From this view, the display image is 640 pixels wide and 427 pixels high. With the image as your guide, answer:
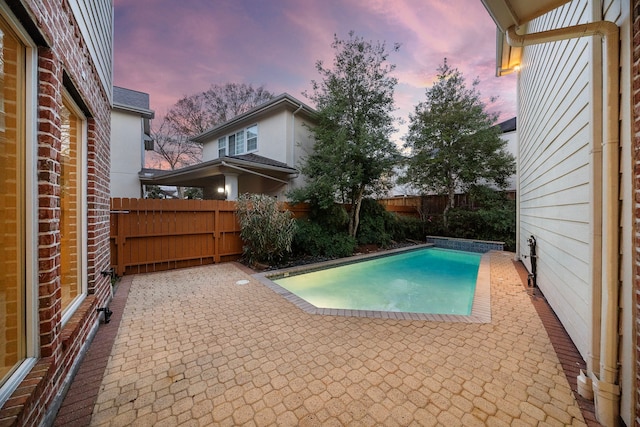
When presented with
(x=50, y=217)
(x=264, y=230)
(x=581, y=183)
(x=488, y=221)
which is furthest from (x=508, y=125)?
(x=50, y=217)

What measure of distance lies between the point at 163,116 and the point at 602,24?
69.2ft

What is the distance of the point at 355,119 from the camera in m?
9.06

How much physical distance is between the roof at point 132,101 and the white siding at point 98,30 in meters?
8.18

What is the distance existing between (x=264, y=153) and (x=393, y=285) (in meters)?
7.57

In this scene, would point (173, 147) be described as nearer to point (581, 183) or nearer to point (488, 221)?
point (488, 221)

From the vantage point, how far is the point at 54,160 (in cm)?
186

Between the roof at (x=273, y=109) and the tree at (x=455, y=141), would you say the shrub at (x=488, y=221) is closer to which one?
the tree at (x=455, y=141)

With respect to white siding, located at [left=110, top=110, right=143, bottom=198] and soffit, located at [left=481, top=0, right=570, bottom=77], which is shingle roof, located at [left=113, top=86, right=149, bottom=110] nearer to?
white siding, located at [left=110, top=110, right=143, bottom=198]

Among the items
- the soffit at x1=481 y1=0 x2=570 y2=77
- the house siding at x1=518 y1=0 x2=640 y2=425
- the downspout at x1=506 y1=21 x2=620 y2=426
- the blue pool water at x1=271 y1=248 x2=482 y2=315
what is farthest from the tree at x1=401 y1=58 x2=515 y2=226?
the downspout at x1=506 y1=21 x2=620 y2=426

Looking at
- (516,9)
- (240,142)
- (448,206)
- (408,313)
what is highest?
(240,142)

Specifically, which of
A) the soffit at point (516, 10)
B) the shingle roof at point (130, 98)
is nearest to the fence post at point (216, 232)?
the soffit at point (516, 10)

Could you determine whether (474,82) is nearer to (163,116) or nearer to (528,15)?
(528,15)

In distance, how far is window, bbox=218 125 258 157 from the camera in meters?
11.2

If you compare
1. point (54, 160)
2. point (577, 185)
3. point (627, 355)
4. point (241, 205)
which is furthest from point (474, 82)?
point (54, 160)
